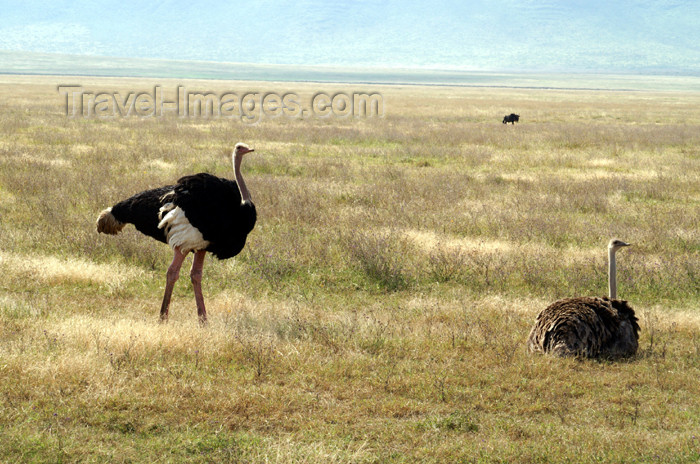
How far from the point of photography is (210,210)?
23.8 ft

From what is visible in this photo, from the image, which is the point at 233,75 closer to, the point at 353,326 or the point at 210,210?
the point at 210,210

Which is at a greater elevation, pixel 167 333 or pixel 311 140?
pixel 311 140

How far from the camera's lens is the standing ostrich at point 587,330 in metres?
6.69

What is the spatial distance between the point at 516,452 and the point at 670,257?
20.8 ft

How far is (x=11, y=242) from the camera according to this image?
10367mm

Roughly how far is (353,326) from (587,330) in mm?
2115

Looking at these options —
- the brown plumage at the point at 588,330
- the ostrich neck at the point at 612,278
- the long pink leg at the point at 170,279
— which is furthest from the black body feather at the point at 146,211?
the ostrich neck at the point at 612,278

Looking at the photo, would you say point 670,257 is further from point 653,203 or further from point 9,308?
point 9,308

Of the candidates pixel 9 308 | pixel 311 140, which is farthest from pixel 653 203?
pixel 311 140

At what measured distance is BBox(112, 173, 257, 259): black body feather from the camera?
7.23 metres

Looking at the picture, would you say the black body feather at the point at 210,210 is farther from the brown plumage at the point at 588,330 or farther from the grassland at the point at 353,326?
the brown plumage at the point at 588,330

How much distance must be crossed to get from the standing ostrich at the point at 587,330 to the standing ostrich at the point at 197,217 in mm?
2943

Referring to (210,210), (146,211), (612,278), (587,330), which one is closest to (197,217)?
(210,210)

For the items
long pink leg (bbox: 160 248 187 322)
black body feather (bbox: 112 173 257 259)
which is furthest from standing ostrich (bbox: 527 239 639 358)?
long pink leg (bbox: 160 248 187 322)
